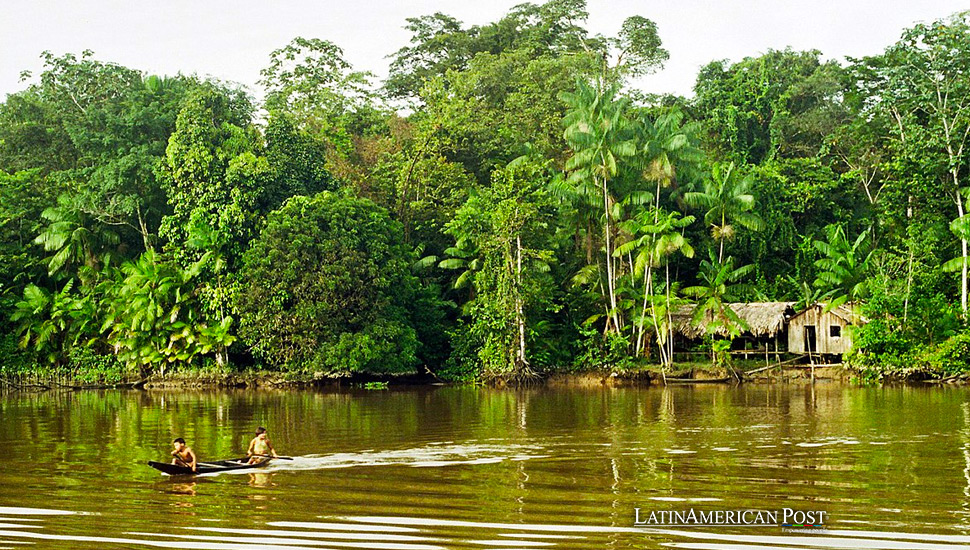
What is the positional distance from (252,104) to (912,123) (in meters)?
21.6

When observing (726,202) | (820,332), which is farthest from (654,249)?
(820,332)

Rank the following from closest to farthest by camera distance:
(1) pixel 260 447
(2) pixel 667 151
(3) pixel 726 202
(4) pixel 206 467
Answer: (4) pixel 206 467, (1) pixel 260 447, (2) pixel 667 151, (3) pixel 726 202

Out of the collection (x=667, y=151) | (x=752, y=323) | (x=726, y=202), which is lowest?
(x=752, y=323)

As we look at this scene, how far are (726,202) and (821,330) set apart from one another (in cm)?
503

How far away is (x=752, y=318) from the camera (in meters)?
32.0

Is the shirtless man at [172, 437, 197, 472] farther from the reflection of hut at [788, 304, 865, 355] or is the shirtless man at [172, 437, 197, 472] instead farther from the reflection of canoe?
the reflection of hut at [788, 304, 865, 355]

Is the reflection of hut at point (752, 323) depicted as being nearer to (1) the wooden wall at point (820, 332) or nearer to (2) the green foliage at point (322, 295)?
(1) the wooden wall at point (820, 332)

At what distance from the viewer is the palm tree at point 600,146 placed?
3244 centimetres

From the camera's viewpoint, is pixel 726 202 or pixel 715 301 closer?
pixel 715 301

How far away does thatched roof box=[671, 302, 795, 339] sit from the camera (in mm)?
31750

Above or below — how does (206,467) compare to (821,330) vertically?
below

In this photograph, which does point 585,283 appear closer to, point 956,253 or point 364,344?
point 364,344

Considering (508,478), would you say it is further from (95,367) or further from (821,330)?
(95,367)

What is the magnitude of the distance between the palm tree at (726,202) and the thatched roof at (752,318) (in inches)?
84.5
